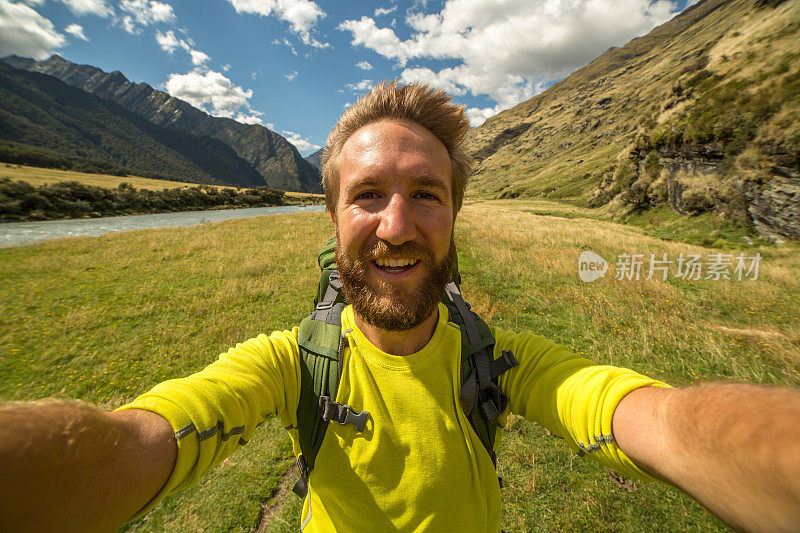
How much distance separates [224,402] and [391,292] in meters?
1.13

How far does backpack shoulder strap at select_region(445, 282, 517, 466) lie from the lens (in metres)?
1.84

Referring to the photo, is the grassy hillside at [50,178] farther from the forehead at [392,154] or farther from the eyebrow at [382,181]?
the eyebrow at [382,181]

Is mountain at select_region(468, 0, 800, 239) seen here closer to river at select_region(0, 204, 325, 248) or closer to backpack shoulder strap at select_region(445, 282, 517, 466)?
backpack shoulder strap at select_region(445, 282, 517, 466)

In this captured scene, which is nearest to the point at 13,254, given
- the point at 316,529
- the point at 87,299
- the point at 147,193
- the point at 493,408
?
the point at 87,299

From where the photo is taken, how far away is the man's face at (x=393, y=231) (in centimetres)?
187

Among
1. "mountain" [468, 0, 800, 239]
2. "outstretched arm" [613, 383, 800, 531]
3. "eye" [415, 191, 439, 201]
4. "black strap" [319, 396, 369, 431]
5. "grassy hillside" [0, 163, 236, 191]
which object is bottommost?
"grassy hillside" [0, 163, 236, 191]

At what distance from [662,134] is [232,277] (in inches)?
1311

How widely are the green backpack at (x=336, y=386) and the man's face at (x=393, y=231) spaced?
1.31 ft

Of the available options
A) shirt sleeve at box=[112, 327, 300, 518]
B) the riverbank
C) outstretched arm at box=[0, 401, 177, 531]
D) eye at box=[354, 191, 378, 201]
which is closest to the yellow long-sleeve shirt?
shirt sleeve at box=[112, 327, 300, 518]

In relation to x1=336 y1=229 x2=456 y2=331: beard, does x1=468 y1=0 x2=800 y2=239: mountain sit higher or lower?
higher

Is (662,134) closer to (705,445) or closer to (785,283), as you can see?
(785,283)

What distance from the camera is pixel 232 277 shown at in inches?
486

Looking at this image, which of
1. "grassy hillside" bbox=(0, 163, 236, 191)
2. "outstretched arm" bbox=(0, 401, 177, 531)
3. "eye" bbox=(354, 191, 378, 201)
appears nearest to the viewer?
"outstretched arm" bbox=(0, 401, 177, 531)

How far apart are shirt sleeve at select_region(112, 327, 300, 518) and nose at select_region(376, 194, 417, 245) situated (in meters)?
1.08
